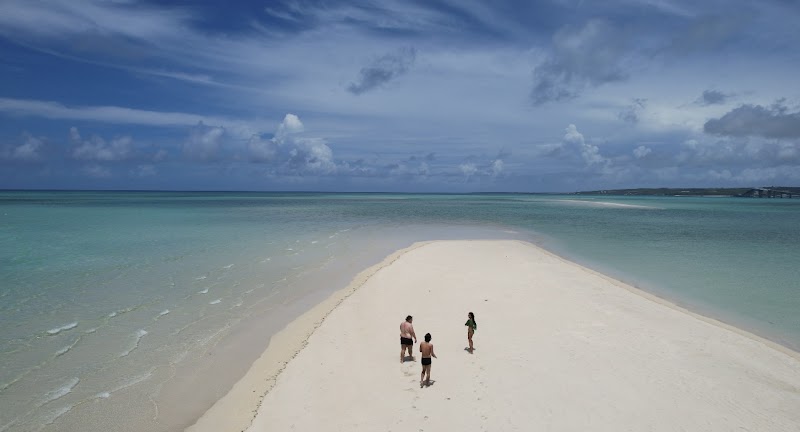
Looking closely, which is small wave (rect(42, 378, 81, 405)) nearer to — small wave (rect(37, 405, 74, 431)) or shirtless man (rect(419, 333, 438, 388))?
small wave (rect(37, 405, 74, 431))

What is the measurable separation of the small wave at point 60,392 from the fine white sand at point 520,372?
4.44 meters

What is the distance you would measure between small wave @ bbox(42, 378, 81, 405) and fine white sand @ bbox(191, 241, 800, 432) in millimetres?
4441

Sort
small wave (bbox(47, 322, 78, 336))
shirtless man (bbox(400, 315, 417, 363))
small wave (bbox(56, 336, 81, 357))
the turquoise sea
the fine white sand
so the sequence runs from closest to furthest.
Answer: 1. the fine white sand
2. the turquoise sea
3. shirtless man (bbox(400, 315, 417, 363))
4. small wave (bbox(56, 336, 81, 357))
5. small wave (bbox(47, 322, 78, 336))

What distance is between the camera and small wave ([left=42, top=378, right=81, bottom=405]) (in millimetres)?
11219

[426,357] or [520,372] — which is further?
[520,372]

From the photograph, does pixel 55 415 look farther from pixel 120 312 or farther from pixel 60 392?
pixel 120 312

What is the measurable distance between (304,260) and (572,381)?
2220 cm

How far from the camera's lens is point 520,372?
39.4 feet

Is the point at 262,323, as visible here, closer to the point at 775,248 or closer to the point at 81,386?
the point at 81,386

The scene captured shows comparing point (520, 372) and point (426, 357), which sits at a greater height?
point (426, 357)

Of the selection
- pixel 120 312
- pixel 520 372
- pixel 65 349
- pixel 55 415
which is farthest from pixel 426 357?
pixel 120 312

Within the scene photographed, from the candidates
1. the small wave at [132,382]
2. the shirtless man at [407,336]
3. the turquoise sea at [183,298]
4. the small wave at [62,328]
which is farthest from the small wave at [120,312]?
the shirtless man at [407,336]

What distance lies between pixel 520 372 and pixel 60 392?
1245cm

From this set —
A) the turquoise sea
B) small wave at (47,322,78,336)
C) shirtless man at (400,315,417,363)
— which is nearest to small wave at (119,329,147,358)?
the turquoise sea
